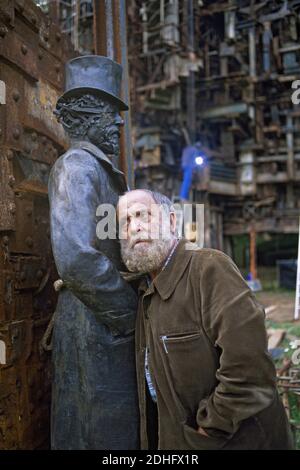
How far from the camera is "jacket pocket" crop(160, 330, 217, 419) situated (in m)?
1.79

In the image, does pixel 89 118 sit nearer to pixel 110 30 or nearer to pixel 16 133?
pixel 16 133

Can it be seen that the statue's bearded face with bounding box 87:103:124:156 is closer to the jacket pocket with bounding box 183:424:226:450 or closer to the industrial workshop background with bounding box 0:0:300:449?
the jacket pocket with bounding box 183:424:226:450

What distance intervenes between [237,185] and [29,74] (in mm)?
12425

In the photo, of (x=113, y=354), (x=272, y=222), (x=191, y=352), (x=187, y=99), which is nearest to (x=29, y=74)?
(x=113, y=354)

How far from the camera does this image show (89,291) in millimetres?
1991

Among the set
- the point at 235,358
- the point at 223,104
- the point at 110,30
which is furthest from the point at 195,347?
the point at 223,104

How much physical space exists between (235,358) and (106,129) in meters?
1.46

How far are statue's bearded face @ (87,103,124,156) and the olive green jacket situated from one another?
0.85 m

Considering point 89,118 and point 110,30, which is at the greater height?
point 110,30

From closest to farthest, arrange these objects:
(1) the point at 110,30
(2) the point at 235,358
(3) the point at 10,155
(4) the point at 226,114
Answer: (2) the point at 235,358
(3) the point at 10,155
(1) the point at 110,30
(4) the point at 226,114

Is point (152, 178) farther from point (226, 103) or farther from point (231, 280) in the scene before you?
point (231, 280)

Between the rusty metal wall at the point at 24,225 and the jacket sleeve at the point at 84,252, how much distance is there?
434mm

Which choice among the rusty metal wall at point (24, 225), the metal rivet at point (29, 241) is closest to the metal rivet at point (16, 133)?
the rusty metal wall at point (24, 225)

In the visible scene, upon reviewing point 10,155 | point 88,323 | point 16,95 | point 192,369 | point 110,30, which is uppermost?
point 110,30
